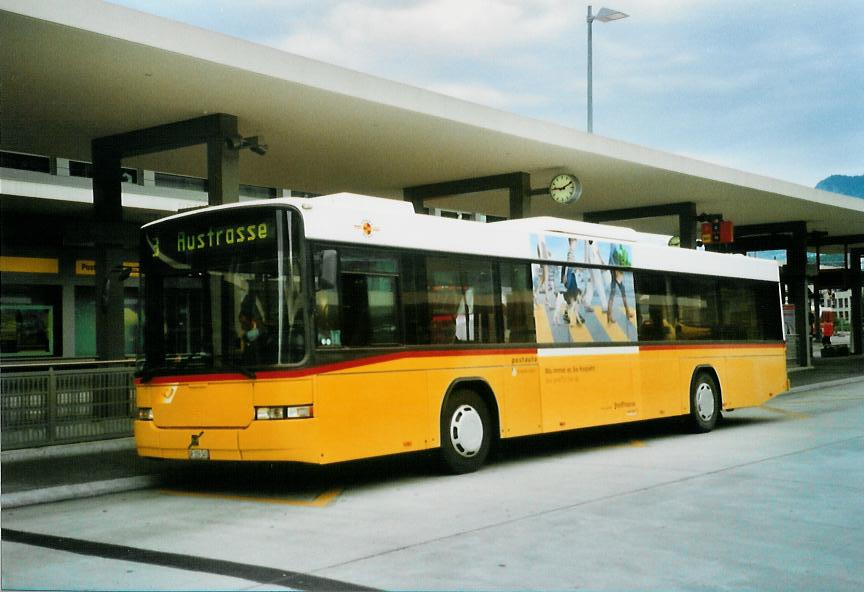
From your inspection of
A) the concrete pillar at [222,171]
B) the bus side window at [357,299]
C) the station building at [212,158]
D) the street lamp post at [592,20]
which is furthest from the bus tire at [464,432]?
the street lamp post at [592,20]

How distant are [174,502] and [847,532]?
20.4 ft

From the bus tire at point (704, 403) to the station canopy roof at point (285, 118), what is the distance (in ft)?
19.8

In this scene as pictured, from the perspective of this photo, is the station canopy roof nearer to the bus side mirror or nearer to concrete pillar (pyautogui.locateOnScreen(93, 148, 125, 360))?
concrete pillar (pyautogui.locateOnScreen(93, 148, 125, 360))

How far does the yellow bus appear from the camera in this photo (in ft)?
31.4

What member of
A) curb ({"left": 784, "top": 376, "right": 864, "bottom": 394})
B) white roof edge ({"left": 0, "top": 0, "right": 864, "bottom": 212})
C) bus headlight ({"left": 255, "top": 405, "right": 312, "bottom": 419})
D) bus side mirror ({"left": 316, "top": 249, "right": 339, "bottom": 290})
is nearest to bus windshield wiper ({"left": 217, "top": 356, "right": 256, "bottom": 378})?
bus headlight ({"left": 255, "top": 405, "right": 312, "bottom": 419})

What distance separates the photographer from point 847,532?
7.51m

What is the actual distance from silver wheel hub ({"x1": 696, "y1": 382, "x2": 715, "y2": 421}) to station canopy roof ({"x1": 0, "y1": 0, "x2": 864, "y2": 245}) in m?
6.16

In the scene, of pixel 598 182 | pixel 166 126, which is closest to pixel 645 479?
pixel 166 126

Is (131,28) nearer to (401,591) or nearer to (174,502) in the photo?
(174,502)

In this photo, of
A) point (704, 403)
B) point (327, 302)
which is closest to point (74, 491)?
point (327, 302)

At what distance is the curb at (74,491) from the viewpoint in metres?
9.65

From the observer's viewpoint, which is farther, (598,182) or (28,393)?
(598,182)

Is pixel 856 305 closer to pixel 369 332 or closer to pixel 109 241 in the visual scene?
pixel 109 241

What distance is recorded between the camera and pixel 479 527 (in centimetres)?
791
